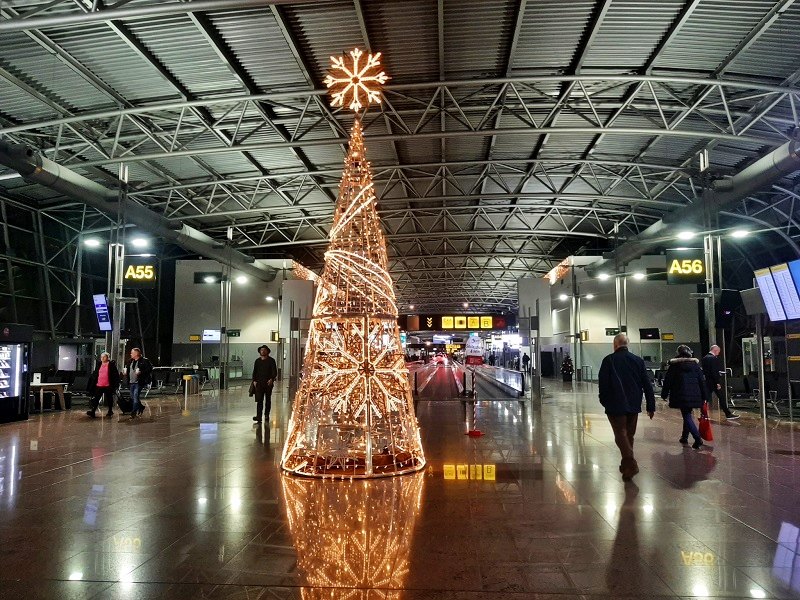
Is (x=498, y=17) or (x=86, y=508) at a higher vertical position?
(x=498, y=17)

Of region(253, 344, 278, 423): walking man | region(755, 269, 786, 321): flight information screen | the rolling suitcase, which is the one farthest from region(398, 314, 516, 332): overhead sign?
region(253, 344, 278, 423): walking man

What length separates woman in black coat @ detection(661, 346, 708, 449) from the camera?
8414 millimetres

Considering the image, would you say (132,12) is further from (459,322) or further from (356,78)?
(459,322)

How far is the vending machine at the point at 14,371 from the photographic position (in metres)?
11.9

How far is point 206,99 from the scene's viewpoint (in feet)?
45.3

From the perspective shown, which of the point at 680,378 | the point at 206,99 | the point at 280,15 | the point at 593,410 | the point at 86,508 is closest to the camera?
the point at 86,508

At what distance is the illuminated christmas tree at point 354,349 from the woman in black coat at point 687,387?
4.30 meters

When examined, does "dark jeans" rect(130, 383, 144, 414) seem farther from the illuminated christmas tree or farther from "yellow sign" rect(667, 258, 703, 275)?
"yellow sign" rect(667, 258, 703, 275)

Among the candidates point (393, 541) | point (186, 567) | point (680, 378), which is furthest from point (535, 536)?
point (680, 378)

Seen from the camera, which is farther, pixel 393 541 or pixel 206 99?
pixel 206 99

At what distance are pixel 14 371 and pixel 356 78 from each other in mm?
10627

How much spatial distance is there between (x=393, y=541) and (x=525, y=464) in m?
3.55

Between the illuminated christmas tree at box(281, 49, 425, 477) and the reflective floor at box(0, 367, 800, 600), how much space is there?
540 millimetres

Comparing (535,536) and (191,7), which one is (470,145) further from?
(535,536)
